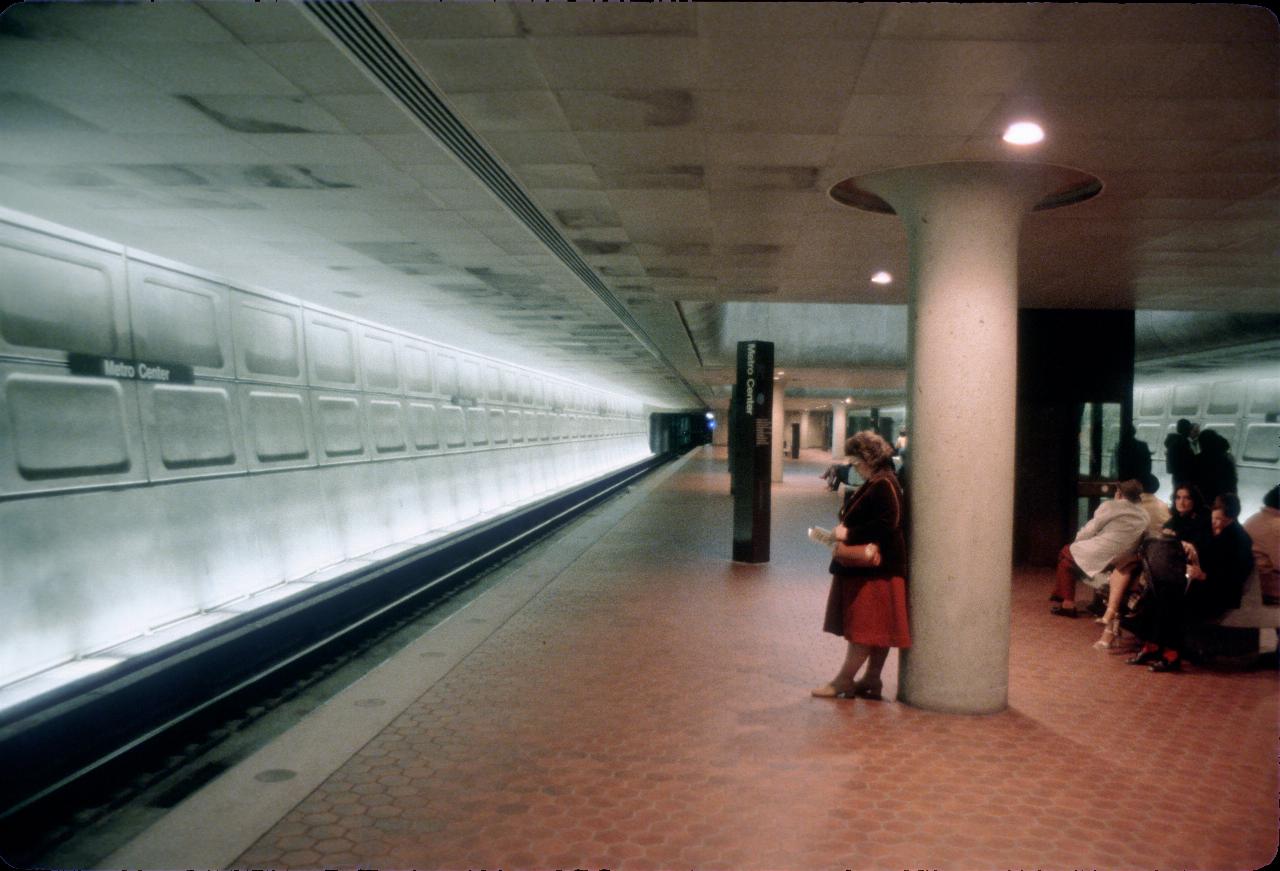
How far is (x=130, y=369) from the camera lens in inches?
284

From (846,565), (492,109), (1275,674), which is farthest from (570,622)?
(1275,674)

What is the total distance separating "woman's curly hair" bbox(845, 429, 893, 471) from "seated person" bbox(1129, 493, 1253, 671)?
2.67 m

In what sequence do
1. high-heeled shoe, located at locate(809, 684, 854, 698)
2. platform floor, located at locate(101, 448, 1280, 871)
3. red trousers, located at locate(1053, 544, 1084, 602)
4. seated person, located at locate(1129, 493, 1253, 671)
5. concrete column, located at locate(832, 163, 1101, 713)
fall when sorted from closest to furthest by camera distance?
platform floor, located at locate(101, 448, 1280, 871) < concrete column, located at locate(832, 163, 1101, 713) < high-heeled shoe, located at locate(809, 684, 854, 698) < seated person, located at locate(1129, 493, 1253, 671) < red trousers, located at locate(1053, 544, 1084, 602)

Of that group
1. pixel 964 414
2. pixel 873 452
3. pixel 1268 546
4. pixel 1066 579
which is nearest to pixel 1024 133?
pixel 964 414

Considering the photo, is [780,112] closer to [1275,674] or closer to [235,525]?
[1275,674]

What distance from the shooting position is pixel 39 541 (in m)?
6.02

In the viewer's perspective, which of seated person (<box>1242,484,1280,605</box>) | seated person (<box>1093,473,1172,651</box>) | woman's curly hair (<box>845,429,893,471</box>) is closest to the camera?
woman's curly hair (<box>845,429,893,471</box>)

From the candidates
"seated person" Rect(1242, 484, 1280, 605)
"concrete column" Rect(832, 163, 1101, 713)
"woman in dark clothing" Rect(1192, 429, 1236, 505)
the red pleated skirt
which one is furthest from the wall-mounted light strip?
"woman in dark clothing" Rect(1192, 429, 1236, 505)

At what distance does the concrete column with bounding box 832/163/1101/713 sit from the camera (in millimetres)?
4812

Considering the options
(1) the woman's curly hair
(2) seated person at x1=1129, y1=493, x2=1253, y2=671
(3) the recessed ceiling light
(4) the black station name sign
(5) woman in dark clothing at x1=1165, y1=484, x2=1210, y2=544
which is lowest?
(2) seated person at x1=1129, y1=493, x2=1253, y2=671

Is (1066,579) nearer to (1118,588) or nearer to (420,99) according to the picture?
(1118,588)

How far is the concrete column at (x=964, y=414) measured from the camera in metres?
4.81

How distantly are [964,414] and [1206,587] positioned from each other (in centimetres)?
266

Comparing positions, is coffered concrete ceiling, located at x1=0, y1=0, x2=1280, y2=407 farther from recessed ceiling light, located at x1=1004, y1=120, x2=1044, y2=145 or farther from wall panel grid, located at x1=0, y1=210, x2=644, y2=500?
wall panel grid, located at x1=0, y1=210, x2=644, y2=500
